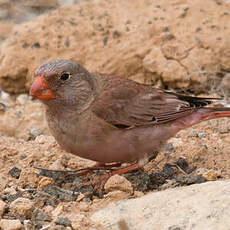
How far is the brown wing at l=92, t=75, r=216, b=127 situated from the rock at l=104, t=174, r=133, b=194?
570mm

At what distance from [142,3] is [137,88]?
340cm

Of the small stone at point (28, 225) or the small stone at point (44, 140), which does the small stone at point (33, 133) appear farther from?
the small stone at point (28, 225)

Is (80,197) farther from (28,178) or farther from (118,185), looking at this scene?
(28,178)

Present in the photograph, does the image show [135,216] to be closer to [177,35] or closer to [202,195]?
[202,195]

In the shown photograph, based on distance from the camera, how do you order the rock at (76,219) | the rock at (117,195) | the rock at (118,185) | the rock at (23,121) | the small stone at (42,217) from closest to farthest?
the rock at (76,219) → the small stone at (42,217) → the rock at (117,195) → the rock at (118,185) → the rock at (23,121)

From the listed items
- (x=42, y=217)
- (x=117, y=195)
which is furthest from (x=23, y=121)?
(x=42, y=217)

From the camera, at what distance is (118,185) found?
4762 mm

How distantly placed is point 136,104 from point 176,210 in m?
1.67

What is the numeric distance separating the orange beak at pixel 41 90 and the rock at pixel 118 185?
3.09 feet

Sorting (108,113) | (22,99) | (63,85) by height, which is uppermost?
(63,85)

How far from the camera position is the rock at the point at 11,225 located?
414 centimetres

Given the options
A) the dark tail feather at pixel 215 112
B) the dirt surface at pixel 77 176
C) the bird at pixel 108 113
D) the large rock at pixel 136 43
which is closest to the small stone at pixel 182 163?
the dirt surface at pixel 77 176

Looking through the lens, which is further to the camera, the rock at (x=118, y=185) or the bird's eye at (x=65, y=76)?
the bird's eye at (x=65, y=76)

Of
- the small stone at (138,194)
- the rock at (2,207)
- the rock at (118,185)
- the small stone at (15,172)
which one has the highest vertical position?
the rock at (2,207)
